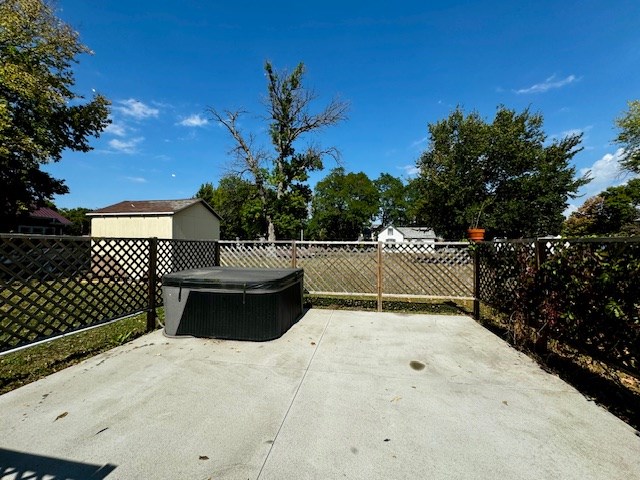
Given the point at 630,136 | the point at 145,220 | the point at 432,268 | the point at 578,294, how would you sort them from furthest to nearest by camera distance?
1. the point at 630,136
2. the point at 145,220
3. the point at 432,268
4. the point at 578,294

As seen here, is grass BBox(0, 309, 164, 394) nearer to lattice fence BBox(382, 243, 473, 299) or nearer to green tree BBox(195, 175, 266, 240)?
lattice fence BBox(382, 243, 473, 299)

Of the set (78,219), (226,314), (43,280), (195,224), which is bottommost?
(226,314)

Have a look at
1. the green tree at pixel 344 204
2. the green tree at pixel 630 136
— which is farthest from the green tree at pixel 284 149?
the green tree at pixel 344 204

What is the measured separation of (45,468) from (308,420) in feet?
4.99

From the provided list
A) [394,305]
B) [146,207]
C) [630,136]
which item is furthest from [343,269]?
[630,136]

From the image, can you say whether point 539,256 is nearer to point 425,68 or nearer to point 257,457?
point 257,457

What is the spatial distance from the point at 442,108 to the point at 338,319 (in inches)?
762

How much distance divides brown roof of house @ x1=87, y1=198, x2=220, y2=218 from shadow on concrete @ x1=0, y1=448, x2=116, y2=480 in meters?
10.8

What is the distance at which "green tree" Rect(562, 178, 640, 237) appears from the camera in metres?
19.0

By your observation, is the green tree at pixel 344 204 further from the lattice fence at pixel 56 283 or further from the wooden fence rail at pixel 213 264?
the lattice fence at pixel 56 283

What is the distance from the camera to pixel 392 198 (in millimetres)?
53500

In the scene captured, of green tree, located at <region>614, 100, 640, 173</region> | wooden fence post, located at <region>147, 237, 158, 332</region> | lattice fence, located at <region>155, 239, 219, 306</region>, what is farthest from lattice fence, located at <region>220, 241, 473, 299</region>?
green tree, located at <region>614, 100, 640, 173</region>

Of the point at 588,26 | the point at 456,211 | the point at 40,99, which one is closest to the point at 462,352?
the point at 588,26

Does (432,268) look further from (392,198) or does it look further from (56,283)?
(392,198)
